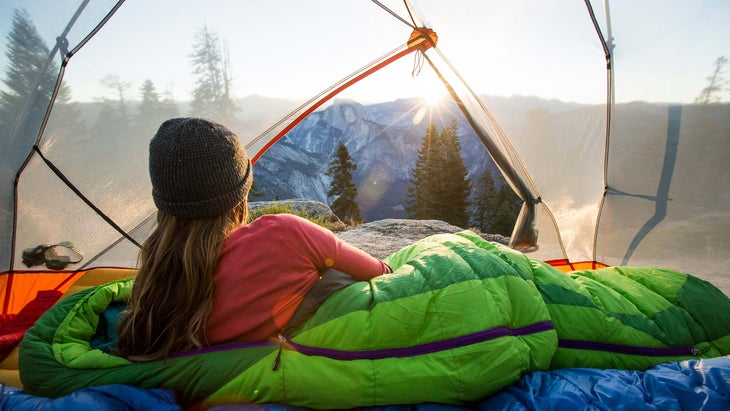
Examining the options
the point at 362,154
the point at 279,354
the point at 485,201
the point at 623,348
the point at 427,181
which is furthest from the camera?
the point at 362,154

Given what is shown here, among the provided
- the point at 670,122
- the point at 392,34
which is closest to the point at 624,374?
the point at 670,122

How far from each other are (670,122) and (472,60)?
150 centimetres

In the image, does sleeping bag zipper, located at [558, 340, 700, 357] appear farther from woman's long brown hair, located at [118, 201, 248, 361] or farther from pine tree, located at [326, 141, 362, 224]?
pine tree, located at [326, 141, 362, 224]

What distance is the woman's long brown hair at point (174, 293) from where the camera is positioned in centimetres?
125

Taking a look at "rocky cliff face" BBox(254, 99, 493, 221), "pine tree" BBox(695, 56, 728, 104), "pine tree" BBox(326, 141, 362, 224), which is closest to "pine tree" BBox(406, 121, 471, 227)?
"pine tree" BBox(326, 141, 362, 224)

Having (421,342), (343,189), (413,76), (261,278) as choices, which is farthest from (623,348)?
(343,189)

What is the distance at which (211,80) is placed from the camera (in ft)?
10.3

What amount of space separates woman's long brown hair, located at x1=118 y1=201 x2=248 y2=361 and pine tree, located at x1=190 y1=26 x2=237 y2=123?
2.10 m

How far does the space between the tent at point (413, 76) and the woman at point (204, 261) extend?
1.57m

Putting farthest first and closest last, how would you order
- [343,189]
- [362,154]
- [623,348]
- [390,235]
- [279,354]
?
[362,154]
[343,189]
[390,235]
[623,348]
[279,354]

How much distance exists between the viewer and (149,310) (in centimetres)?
126

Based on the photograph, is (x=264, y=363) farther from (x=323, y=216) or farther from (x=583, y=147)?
(x=323, y=216)

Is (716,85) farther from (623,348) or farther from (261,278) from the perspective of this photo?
(261,278)

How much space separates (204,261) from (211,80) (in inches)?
91.6
